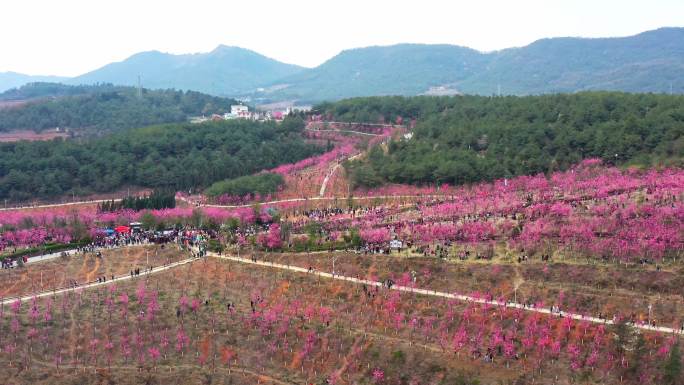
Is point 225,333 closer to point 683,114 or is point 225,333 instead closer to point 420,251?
point 420,251

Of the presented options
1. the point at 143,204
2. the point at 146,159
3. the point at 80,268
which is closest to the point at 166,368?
the point at 80,268

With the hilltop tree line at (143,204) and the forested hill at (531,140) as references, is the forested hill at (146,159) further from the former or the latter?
the forested hill at (531,140)

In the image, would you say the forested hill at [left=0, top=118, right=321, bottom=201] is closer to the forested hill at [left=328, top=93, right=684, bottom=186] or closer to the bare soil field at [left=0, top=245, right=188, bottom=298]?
the forested hill at [left=328, top=93, right=684, bottom=186]

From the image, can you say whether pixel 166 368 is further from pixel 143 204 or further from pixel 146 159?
pixel 146 159

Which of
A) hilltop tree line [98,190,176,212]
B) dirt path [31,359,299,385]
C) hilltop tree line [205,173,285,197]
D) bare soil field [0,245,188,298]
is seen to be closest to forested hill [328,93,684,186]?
hilltop tree line [205,173,285,197]

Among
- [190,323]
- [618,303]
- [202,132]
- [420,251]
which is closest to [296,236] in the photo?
[420,251]

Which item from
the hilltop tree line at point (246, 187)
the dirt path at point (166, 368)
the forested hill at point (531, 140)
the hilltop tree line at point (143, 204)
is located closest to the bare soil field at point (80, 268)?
the dirt path at point (166, 368)
